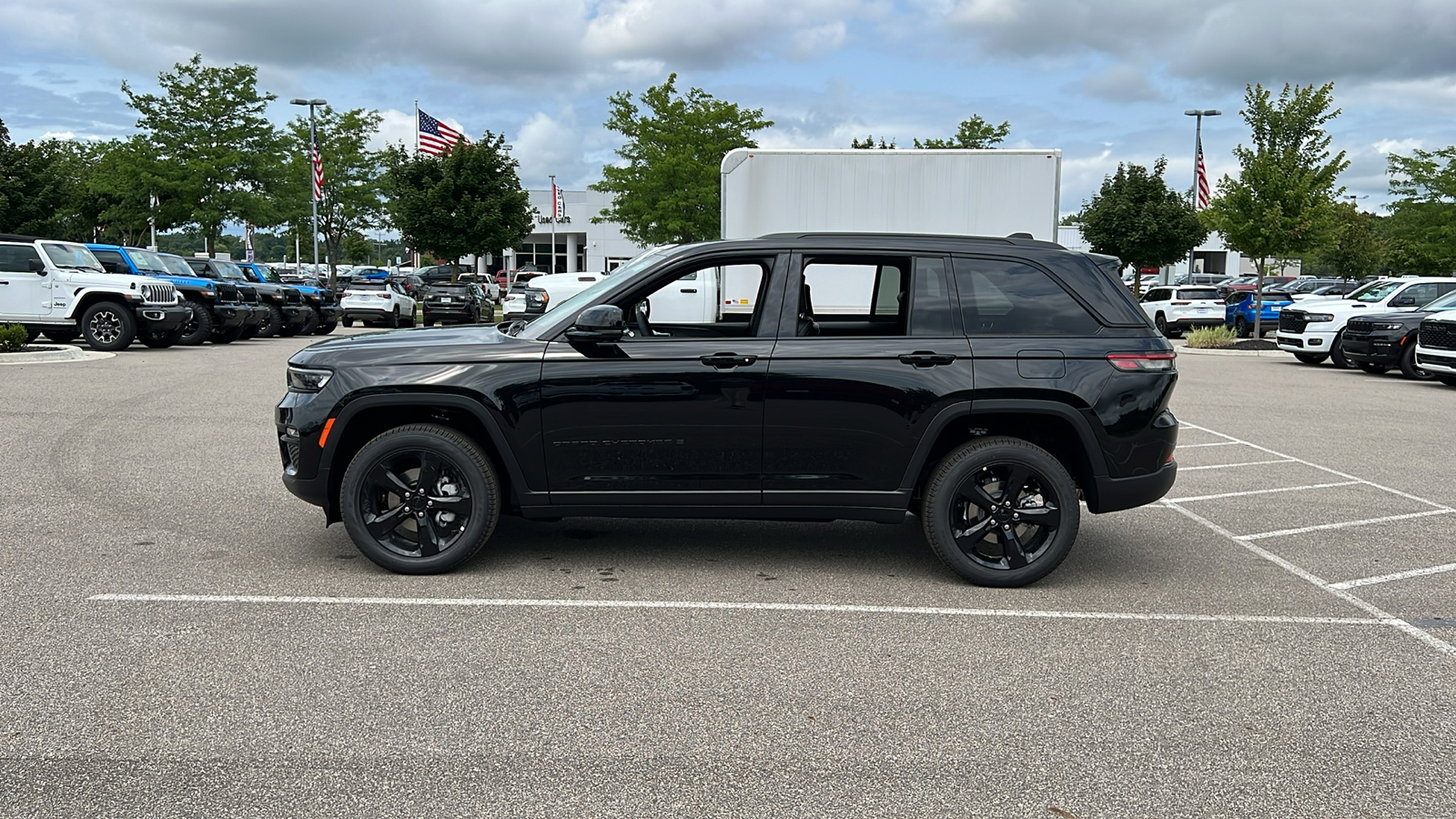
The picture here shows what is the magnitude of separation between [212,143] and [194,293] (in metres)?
20.1

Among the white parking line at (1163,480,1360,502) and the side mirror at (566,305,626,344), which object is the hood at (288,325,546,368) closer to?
the side mirror at (566,305,626,344)

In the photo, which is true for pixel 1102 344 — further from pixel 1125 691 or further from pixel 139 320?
pixel 139 320

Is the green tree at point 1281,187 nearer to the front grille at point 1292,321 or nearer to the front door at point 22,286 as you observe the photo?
the front grille at point 1292,321

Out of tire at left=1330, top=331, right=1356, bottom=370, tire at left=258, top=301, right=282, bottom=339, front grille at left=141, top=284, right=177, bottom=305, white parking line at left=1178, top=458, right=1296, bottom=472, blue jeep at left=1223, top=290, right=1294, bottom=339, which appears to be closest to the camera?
white parking line at left=1178, top=458, right=1296, bottom=472

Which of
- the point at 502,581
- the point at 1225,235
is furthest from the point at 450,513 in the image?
the point at 1225,235

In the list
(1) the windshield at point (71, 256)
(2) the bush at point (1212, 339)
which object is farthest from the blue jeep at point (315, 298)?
(2) the bush at point (1212, 339)

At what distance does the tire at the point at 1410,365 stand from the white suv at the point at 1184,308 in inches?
539

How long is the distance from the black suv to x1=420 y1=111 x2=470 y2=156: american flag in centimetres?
3583

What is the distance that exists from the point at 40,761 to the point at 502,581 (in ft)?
7.96

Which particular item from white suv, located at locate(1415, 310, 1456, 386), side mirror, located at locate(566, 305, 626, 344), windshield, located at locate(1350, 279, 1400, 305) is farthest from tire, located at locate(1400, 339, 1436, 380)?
side mirror, located at locate(566, 305, 626, 344)

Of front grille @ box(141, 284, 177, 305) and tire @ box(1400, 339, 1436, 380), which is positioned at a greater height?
front grille @ box(141, 284, 177, 305)

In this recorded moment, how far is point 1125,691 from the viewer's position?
442cm

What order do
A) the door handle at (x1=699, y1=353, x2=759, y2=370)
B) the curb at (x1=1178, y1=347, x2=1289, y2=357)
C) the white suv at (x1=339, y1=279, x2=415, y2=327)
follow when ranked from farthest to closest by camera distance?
the white suv at (x1=339, y1=279, x2=415, y2=327) → the curb at (x1=1178, y1=347, x2=1289, y2=357) → the door handle at (x1=699, y1=353, x2=759, y2=370)

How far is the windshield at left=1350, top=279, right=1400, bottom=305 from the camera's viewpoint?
23.8 metres
